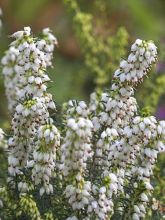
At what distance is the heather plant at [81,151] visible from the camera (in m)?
2.78

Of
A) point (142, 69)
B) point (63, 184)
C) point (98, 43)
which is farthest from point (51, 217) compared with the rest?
point (98, 43)

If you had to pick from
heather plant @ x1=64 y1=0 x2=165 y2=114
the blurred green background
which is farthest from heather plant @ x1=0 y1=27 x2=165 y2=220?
the blurred green background

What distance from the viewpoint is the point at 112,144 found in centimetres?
305

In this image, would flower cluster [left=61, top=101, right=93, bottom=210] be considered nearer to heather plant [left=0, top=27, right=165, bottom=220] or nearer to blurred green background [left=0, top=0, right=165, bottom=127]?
heather plant [left=0, top=27, right=165, bottom=220]

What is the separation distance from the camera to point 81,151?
2656mm

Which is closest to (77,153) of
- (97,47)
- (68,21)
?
(97,47)

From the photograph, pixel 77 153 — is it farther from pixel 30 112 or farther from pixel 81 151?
pixel 30 112

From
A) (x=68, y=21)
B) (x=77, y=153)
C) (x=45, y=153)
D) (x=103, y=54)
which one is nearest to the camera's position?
(x=77, y=153)

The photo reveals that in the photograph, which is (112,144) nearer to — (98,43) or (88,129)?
(88,129)

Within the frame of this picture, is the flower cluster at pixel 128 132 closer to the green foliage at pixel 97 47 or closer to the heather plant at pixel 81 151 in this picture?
the heather plant at pixel 81 151

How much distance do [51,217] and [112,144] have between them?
44 cm

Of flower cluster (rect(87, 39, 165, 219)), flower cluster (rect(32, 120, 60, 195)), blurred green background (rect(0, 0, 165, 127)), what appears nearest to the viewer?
flower cluster (rect(32, 120, 60, 195))

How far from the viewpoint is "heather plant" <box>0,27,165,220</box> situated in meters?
2.78

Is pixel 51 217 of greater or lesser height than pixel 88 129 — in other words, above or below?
below
